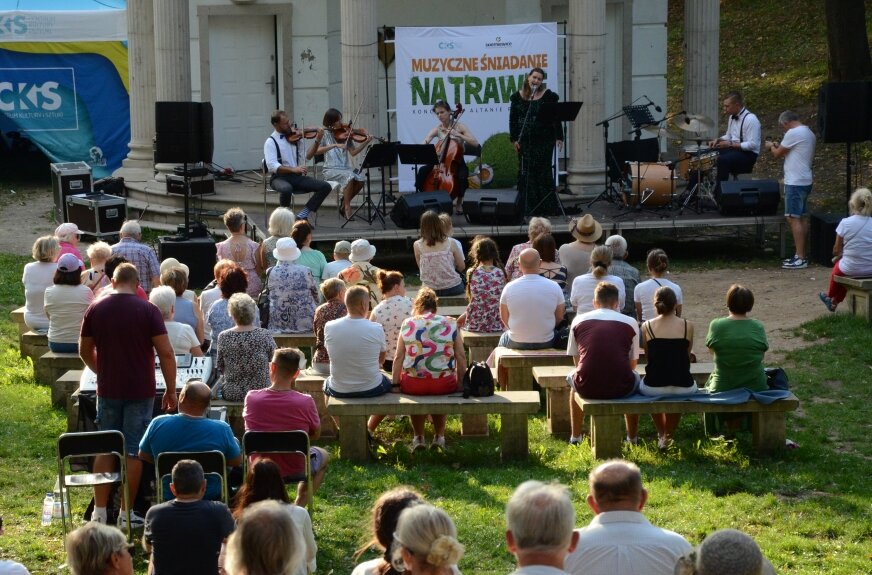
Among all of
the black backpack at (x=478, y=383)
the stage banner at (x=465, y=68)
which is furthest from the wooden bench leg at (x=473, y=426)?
the stage banner at (x=465, y=68)

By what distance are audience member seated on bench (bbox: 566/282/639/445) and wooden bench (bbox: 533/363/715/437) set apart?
0.60 m

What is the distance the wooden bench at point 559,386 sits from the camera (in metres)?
9.86

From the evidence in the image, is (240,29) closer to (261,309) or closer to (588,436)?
(261,309)

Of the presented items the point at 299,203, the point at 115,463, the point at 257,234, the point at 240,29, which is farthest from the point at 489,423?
the point at 240,29

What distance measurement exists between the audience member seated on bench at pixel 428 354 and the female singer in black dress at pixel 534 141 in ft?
23.0

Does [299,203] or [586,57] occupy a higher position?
[586,57]

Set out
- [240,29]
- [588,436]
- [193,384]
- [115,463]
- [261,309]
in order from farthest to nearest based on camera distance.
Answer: [240,29]
[261,309]
[588,436]
[115,463]
[193,384]

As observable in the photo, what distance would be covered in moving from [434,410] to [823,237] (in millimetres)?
8289

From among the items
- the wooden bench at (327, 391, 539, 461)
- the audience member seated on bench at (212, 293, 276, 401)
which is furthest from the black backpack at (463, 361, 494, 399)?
the audience member seated on bench at (212, 293, 276, 401)

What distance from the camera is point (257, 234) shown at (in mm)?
16219

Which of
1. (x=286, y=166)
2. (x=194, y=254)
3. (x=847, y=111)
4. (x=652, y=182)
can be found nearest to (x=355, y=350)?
(x=194, y=254)

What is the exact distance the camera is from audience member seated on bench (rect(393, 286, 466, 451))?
9234mm

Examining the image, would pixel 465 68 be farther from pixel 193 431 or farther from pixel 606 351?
pixel 193 431

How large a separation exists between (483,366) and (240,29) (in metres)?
12.9
